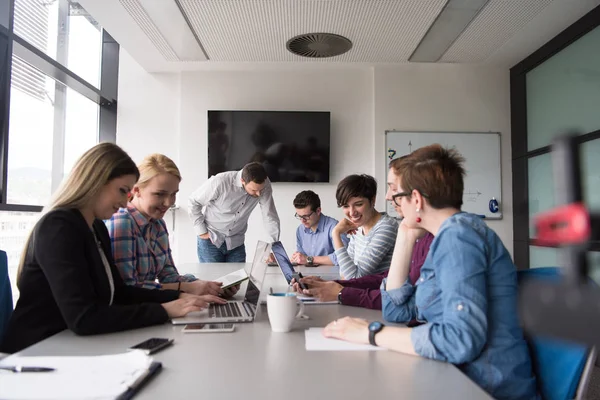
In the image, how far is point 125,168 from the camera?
1.42 metres

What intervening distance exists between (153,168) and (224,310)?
66 centimetres

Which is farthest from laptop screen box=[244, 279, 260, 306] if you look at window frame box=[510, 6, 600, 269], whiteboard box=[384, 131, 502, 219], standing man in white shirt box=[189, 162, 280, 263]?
window frame box=[510, 6, 600, 269]

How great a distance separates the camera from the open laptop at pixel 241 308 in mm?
1282

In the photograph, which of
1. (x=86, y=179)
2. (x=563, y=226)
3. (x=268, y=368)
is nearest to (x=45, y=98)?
(x=86, y=179)

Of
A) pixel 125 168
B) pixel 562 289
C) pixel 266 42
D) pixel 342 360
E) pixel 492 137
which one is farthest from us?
pixel 492 137

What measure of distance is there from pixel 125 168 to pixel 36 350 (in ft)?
1.97

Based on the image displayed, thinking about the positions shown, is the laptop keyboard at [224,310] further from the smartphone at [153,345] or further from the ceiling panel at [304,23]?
the ceiling panel at [304,23]

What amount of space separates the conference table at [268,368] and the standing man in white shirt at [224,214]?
234cm

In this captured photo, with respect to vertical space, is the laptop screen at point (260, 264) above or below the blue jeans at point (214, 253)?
above

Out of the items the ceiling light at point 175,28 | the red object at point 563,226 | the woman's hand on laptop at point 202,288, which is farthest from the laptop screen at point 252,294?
the ceiling light at point 175,28

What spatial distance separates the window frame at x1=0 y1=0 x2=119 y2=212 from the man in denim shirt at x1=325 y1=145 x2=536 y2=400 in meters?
2.76

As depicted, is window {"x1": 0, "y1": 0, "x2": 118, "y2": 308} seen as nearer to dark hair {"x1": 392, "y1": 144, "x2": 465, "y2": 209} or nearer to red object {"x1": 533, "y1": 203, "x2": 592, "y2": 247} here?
dark hair {"x1": 392, "y1": 144, "x2": 465, "y2": 209}

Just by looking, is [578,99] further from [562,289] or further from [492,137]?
[562,289]

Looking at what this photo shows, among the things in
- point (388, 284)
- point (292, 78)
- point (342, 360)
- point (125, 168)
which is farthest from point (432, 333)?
point (292, 78)
